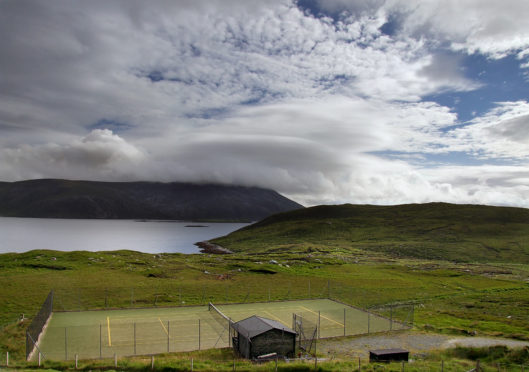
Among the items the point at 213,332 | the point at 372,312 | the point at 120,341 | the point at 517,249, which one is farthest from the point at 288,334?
the point at 517,249

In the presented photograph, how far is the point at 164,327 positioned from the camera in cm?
3838

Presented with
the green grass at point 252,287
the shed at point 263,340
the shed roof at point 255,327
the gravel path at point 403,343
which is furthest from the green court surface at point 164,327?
the shed at point 263,340

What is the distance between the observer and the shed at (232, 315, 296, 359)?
28531 mm

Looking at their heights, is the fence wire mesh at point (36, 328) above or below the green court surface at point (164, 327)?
above


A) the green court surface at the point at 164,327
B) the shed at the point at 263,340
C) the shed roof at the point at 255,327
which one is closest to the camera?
the shed at the point at 263,340

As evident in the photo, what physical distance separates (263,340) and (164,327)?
14.1 m

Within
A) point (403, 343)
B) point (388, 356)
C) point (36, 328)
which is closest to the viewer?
point (388, 356)

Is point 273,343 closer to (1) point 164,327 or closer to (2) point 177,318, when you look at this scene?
(1) point 164,327

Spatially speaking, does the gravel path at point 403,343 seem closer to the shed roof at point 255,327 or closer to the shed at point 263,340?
the shed at point 263,340

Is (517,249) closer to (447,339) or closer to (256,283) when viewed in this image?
(256,283)

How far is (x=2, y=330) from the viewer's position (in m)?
35.2

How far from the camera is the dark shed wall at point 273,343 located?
28594 millimetres

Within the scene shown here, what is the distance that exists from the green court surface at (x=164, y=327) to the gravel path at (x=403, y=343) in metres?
2.18

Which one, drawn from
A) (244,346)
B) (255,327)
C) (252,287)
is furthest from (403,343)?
(252,287)
